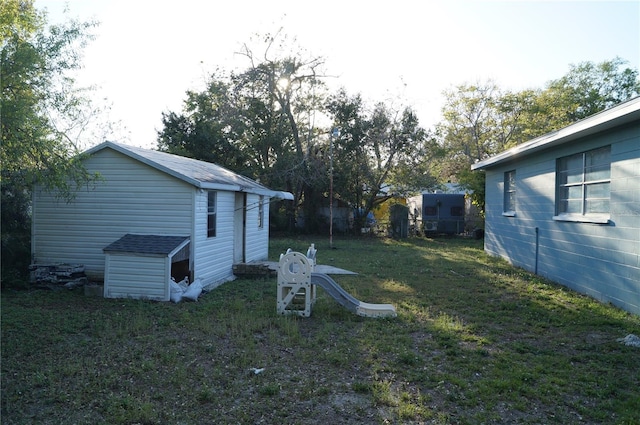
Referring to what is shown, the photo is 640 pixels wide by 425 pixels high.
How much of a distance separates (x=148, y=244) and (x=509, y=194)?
1044 cm

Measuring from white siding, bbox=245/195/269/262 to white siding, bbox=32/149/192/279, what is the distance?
3.23 meters

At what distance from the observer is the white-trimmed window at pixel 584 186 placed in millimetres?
8423

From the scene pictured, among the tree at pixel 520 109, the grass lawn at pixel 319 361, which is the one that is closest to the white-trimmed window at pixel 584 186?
the grass lawn at pixel 319 361

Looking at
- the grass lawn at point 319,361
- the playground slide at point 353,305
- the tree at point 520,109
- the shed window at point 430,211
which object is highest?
Answer: the tree at point 520,109

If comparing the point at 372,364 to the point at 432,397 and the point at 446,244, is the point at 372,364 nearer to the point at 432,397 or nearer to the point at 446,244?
the point at 432,397

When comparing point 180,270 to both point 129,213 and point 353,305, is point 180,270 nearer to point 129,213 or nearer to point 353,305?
point 129,213

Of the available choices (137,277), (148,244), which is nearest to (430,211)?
(148,244)

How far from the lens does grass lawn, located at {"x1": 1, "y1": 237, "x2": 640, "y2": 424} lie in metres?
4.02

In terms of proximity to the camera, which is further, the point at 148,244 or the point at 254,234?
the point at 254,234

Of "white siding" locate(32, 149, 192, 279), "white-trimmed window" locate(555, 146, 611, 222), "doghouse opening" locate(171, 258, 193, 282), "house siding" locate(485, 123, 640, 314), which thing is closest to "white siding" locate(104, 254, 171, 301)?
"doghouse opening" locate(171, 258, 193, 282)

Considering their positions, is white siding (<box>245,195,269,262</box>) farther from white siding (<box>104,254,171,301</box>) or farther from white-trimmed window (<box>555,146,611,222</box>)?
white-trimmed window (<box>555,146,611,222</box>)

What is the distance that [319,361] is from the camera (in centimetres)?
532

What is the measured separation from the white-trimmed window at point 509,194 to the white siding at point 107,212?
9.17 metres

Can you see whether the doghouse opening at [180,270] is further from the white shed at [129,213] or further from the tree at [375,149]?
the tree at [375,149]
